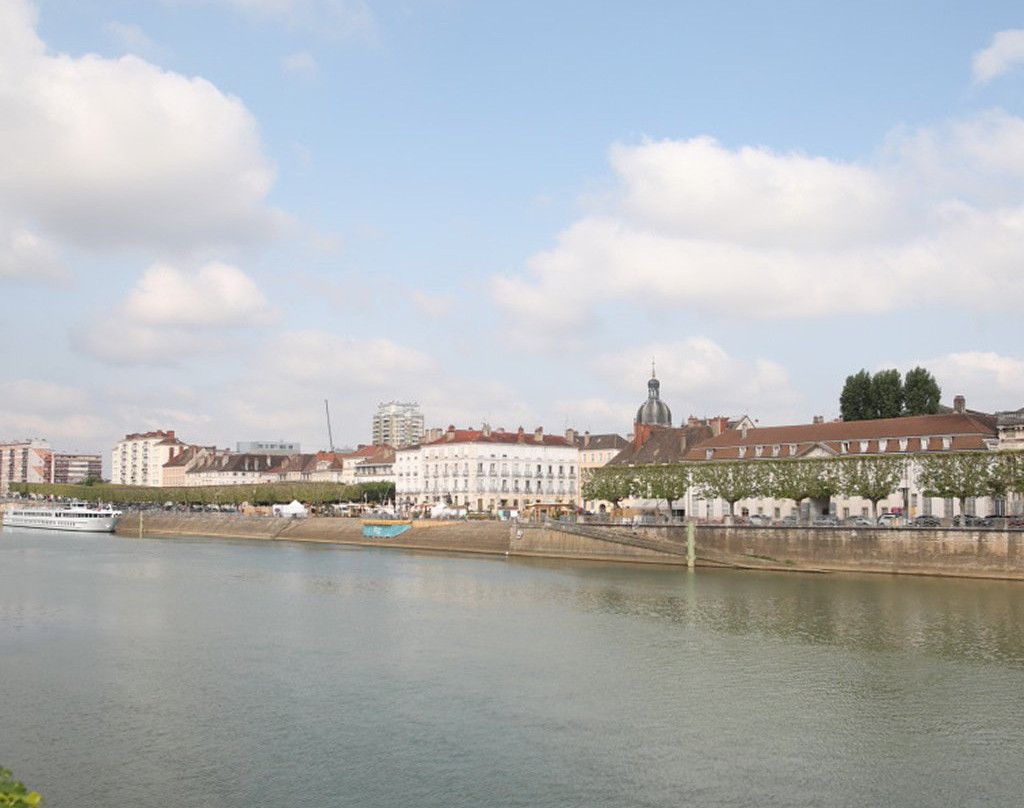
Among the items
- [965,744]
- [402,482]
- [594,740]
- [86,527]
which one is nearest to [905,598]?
[965,744]

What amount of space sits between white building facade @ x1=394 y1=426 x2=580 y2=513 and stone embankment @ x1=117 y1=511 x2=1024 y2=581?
20.4 metres

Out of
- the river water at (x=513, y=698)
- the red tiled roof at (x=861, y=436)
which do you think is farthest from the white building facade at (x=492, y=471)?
the river water at (x=513, y=698)

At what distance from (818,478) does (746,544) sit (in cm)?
895

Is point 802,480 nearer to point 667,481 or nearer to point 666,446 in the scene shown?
point 667,481

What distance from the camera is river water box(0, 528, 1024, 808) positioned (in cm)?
1948

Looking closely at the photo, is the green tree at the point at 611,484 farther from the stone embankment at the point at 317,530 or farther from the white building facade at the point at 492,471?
the white building facade at the point at 492,471

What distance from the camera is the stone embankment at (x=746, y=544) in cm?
5528

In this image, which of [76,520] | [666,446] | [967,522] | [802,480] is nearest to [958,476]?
[967,522]

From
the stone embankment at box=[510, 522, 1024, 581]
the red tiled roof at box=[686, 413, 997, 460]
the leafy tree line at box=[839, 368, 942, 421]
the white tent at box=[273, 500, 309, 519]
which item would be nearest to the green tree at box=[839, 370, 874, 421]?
the leafy tree line at box=[839, 368, 942, 421]

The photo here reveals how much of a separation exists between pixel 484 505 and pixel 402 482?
17131 mm

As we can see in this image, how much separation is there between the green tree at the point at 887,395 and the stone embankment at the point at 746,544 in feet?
94.6

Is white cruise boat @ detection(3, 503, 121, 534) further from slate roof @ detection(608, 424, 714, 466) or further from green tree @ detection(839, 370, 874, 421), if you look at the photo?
green tree @ detection(839, 370, 874, 421)

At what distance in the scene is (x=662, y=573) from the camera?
201 ft

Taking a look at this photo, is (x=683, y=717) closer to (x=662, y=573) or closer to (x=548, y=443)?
(x=662, y=573)
